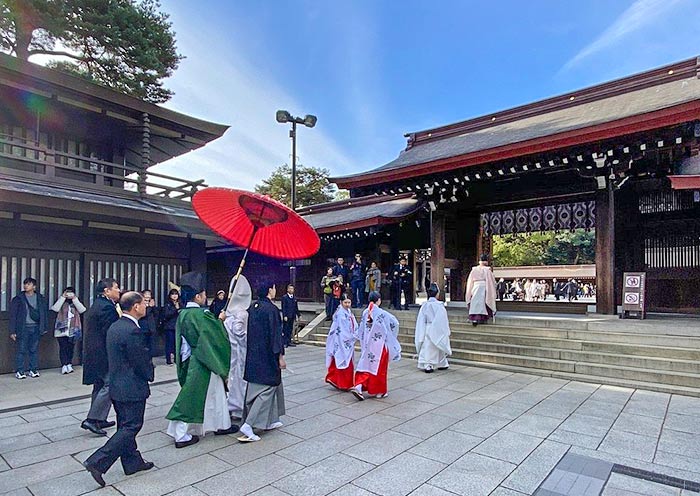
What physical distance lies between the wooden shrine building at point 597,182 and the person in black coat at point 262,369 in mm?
6863

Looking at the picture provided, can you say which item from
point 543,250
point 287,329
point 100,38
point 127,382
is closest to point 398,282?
point 287,329

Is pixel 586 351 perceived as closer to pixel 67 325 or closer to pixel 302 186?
pixel 67 325

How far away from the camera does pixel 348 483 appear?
337cm

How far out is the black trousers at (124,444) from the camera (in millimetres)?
3301

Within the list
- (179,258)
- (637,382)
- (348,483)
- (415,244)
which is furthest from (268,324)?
(415,244)

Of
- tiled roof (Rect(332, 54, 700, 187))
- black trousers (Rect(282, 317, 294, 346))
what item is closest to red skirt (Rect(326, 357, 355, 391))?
black trousers (Rect(282, 317, 294, 346))

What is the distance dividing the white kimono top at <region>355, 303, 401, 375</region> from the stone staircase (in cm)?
277

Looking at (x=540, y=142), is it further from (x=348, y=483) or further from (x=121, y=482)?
(x=121, y=482)

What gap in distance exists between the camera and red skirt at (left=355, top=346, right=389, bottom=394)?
5965mm

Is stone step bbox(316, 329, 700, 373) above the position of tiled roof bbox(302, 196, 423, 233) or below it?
below

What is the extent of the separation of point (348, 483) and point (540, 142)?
25.1ft

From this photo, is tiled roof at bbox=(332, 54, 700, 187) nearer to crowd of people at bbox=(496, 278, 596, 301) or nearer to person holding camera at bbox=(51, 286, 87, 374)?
person holding camera at bbox=(51, 286, 87, 374)

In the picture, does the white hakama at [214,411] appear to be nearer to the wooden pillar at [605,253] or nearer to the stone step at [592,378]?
the stone step at [592,378]

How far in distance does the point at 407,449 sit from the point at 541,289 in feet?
72.9
